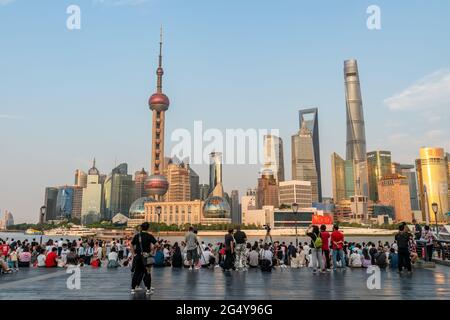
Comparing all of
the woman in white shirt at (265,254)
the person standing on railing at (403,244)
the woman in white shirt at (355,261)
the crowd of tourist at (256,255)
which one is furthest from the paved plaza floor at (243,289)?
the woman in white shirt at (355,261)

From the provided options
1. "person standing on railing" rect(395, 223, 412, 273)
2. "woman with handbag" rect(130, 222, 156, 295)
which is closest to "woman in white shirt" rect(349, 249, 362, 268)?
"person standing on railing" rect(395, 223, 412, 273)

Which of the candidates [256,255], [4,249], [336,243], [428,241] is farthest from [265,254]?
[4,249]

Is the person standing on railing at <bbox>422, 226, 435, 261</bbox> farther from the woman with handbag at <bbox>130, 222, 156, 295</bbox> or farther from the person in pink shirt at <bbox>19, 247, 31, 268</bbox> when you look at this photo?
the person in pink shirt at <bbox>19, 247, 31, 268</bbox>

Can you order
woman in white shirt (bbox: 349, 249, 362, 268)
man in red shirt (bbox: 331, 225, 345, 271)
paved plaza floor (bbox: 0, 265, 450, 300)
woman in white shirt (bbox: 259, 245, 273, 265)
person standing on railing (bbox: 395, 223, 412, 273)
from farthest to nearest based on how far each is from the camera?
woman in white shirt (bbox: 349, 249, 362, 268), woman in white shirt (bbox: 259, 245, 273, 265), man in red shirt (bbox: 331, 225, 345, 271), person standing on railing (bbox: 395, 223, 412, 273), paved plaza floor (bbox: 0, 265, 450, 300)

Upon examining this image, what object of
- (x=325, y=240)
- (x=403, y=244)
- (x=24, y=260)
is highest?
(x=325, y=240)

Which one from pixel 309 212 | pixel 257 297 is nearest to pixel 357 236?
pixel 309 212

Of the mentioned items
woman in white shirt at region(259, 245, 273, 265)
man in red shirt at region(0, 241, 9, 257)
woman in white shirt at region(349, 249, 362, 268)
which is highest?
man in red shirt at region(0, 241, 9, 257)

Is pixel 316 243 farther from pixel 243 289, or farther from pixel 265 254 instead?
pixel 243 289

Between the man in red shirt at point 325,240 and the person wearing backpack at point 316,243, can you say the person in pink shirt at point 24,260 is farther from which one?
the man in red shirt at point 325,240

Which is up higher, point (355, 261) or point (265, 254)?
point (265, 254)

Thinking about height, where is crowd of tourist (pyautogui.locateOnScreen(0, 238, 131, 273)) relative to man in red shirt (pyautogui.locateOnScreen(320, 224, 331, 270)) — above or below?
below

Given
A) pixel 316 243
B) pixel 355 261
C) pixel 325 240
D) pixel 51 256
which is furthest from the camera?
pixel 51 256

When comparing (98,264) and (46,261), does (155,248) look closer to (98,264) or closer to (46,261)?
(98,264)
